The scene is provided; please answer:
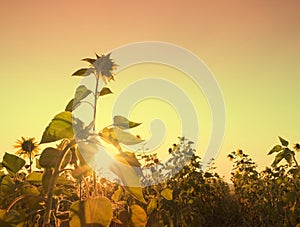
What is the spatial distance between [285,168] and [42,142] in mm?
7028

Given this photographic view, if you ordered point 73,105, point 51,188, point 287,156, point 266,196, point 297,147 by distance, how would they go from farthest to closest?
point 297,147 < point 266,196 < point 287,156 < point 73,105 < point 51,188

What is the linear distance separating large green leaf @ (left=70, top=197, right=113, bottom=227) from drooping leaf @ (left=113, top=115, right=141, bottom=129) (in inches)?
8.4

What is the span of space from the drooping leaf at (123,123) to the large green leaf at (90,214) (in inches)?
8.4

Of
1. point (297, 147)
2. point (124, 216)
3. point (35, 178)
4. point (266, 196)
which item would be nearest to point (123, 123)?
point (124, 216)

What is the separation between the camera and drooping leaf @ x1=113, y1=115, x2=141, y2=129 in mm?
1135

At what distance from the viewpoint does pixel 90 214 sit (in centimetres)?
105

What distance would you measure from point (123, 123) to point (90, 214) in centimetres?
26

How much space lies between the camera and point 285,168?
7488mm

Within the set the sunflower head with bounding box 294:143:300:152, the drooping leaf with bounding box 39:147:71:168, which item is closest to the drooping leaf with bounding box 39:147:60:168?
the drooping leaf with bounding box 39:147:71:168

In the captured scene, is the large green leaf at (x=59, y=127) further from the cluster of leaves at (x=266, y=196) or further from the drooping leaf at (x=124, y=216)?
the cluster of leaves at (x=266, y=196)

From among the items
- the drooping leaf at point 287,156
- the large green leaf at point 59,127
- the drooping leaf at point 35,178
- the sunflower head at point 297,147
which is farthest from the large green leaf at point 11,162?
the sunflower head at point 297,147

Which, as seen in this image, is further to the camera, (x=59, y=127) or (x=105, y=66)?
(x=105, y=66)

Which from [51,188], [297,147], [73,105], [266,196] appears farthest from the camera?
[297,147]

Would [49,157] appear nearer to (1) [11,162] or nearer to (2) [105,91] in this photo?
(2) [105,91]
